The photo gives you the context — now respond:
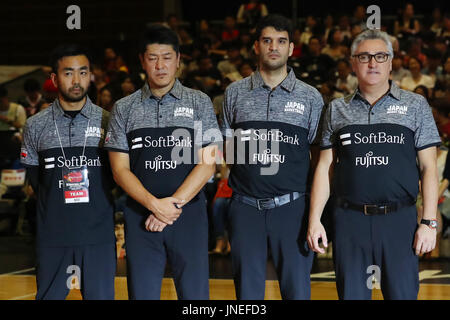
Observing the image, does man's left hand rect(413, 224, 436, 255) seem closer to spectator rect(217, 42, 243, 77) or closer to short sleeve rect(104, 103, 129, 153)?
short sleeve rect(104, 103, 129, 153)

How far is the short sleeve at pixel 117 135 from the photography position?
13.5 feet

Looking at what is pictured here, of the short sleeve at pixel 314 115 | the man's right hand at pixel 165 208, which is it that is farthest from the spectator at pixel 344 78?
the man's right hand at pixel 165 208

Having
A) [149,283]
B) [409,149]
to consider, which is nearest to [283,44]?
[409,149]

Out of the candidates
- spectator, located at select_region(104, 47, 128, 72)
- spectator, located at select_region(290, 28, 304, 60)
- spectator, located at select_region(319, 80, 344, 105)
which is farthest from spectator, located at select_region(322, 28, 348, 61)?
spectator, located at select_region(104, 47, 128, 72)

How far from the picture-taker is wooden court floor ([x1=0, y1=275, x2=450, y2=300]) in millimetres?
6035

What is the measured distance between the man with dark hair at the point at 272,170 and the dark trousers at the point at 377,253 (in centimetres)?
24

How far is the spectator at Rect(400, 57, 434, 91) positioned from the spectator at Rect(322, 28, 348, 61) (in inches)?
65.3

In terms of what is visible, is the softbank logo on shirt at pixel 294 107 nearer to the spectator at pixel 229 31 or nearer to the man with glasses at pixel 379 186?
the man with glasses at pixel 379 186

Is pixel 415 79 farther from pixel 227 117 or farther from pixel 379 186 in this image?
pixel 379 186

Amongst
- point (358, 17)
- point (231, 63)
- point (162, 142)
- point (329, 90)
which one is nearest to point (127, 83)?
point (231, 63)

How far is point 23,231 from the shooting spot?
9.98 meters

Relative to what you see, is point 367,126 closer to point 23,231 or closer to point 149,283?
point 149,283

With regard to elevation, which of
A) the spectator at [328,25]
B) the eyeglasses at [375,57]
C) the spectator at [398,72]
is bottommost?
the eyeglasses at [375,57]
